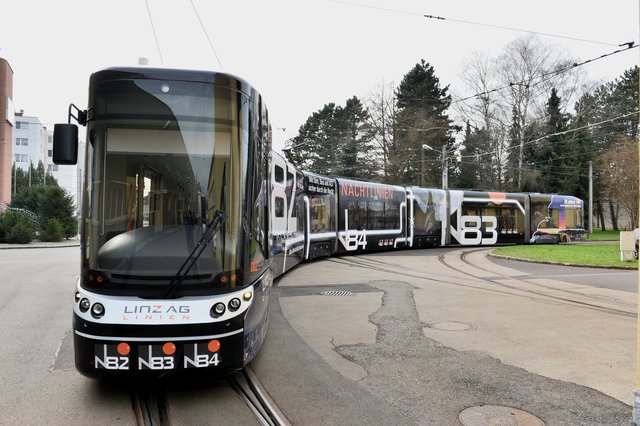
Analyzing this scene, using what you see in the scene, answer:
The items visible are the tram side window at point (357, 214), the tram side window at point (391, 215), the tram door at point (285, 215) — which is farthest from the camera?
the tram side window at point (391, 215)

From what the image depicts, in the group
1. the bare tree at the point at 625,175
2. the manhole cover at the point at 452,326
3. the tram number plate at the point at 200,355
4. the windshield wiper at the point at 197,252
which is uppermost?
the bare tree at the point at 625,175

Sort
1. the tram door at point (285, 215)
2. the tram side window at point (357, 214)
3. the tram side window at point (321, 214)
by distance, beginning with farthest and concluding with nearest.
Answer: the tram side window at point (357, 214), the tram side window at point (321, 214), the tram door at point (285, 215)

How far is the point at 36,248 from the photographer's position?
28.0 meters

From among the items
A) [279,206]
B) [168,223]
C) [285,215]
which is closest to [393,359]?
[168,223]

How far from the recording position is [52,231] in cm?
3303

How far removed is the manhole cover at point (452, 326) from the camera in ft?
24.9

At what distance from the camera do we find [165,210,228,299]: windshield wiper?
4422 mm

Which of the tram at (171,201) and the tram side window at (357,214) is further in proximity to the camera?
the tram side window at (357,214)

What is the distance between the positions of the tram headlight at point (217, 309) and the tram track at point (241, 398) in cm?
90

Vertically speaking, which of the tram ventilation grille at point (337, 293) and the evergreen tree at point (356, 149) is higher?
the evergreen tree at point (356, 149)

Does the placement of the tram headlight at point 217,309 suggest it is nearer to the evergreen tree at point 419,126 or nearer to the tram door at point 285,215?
the tram door at point 285,215

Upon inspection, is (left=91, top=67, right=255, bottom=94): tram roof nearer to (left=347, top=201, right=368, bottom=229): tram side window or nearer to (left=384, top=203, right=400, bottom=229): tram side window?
(left=347, top=201, right=368, bottom=229): tram side window

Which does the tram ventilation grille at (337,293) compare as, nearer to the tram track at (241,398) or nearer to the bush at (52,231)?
the tram track at (241,398)

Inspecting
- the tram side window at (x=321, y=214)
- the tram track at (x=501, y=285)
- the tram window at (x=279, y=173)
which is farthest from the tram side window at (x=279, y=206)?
the tram side window at (x=321, y=214)
